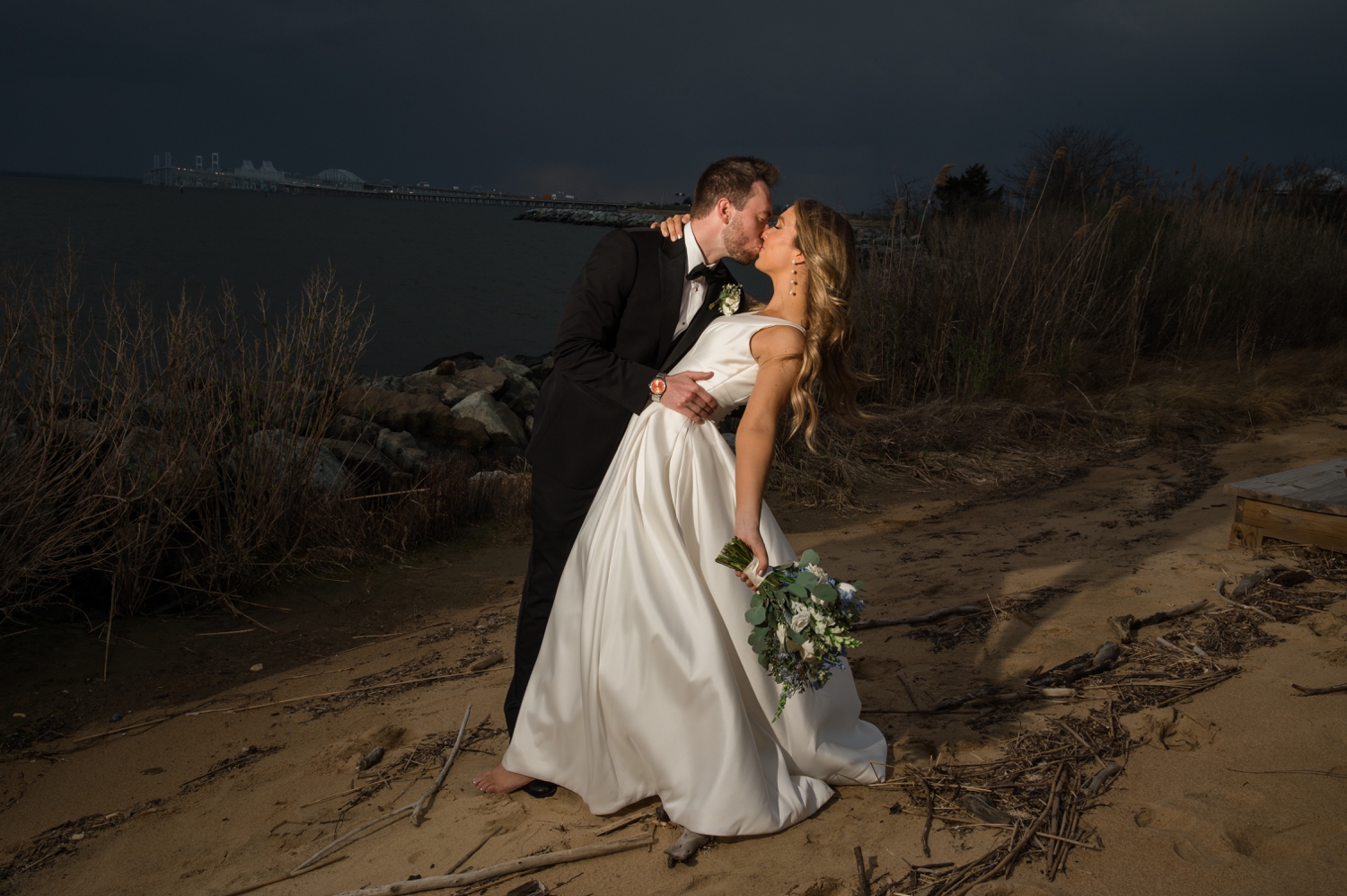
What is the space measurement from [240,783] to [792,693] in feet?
7.69

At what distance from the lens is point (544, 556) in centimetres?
329

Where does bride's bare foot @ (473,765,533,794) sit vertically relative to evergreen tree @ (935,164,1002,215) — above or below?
below

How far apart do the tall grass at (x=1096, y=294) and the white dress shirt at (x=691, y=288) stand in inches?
230

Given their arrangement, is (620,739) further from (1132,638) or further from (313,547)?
(313,547)

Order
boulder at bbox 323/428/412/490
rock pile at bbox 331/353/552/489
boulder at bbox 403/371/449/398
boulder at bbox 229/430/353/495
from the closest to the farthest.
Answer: boulder at bbox 229/430/353/495 < boulder at bbox 323/428/412/490 < rock pile at bbox 331/353/552/489 < boulder at bbox 403/371/449/398

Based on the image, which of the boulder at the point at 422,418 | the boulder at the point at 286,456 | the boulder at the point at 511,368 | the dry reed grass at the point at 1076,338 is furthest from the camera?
the boulder at the point at 511,368

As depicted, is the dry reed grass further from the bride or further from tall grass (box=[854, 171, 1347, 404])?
the bride

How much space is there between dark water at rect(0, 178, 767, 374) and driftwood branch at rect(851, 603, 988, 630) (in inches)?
330

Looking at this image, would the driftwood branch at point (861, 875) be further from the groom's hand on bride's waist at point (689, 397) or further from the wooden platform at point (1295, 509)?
the wooden platform at point (1295, 509)

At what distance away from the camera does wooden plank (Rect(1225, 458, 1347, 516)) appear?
4.76 meters

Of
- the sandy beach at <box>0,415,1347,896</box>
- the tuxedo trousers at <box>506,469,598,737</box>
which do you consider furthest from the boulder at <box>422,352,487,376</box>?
the tuxedo trousers at <box>506,469,598,737</box>

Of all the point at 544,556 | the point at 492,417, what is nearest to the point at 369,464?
the point at 492,417

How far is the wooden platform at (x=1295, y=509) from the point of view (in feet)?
15.6

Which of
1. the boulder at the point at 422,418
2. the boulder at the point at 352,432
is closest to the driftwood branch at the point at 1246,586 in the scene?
the boulder at the point at 352,432
